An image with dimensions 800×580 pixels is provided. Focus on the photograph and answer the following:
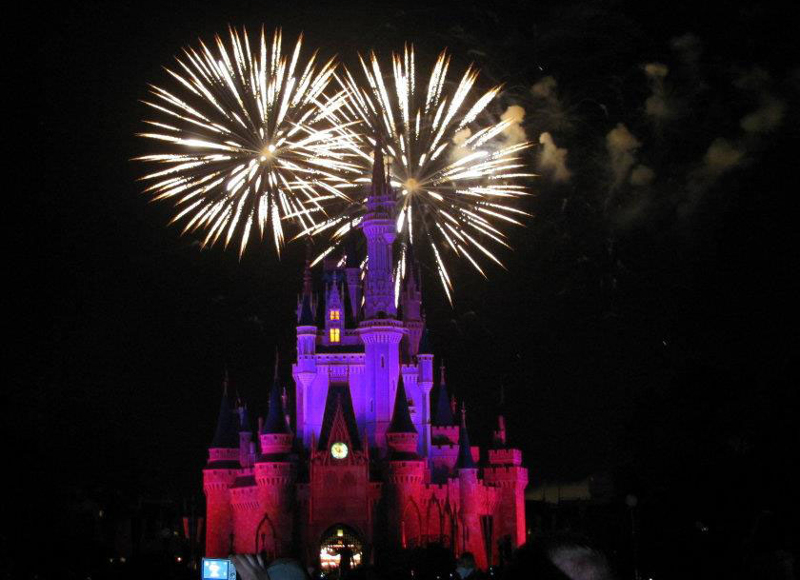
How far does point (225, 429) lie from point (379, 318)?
15.0 metres

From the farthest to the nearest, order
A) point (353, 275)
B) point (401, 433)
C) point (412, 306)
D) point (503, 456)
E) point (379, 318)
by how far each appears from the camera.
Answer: point (412, 306), point (353, 275), point (503, 456), point (379, 318), point (401, 433)

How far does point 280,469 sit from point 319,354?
9.73 metres

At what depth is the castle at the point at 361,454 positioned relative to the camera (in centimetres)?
8444

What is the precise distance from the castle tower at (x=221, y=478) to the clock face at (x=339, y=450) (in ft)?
31.8

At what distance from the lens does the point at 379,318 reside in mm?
89000

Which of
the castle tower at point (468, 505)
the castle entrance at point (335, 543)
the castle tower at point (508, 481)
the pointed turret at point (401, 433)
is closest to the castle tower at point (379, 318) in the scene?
the pointed turret at point (401, 433)

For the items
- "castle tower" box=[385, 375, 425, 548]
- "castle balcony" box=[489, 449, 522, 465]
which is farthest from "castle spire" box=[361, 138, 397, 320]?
"castle balcony" box=[489, 449, 522, 465]

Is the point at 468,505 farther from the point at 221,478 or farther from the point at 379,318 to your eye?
the point at 221,478

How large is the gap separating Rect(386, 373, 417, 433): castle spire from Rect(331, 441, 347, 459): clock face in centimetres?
368

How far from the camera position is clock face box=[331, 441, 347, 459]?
8469cm

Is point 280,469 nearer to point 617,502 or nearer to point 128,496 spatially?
point 128,496

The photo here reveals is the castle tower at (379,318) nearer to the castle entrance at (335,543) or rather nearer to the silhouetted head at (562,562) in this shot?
the castle entrance at (335,543)

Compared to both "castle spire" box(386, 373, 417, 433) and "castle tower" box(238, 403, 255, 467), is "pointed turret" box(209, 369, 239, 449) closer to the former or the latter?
"castle tower" box(238, 403, 255, 467)

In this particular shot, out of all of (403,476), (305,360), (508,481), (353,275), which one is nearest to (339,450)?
(403,476)
